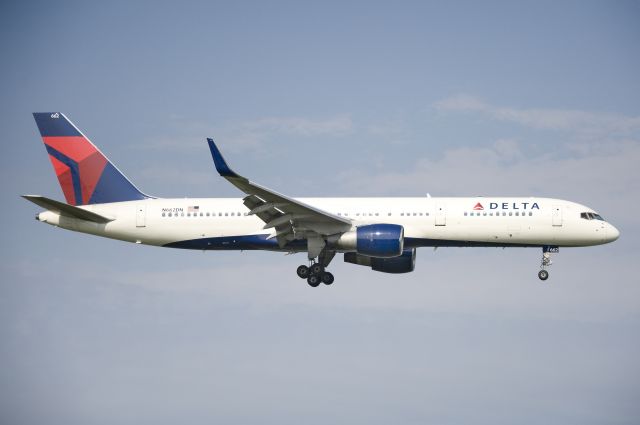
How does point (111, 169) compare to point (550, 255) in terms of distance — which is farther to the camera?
point (111, 169)

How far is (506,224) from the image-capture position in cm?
4506

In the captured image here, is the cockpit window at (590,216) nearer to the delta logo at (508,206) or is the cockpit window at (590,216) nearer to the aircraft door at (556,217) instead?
the aircraft door at (556,217)

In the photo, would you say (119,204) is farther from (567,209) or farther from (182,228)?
(567,209)

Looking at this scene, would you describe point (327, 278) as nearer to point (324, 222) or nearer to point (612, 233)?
point (324, 222)

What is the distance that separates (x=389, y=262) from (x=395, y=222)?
13.9 feet

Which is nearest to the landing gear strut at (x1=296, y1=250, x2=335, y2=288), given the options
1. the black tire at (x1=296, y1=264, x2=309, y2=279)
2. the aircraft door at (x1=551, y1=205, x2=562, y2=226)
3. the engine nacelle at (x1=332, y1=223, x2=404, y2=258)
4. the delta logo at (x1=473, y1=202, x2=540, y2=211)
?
the black tire at (x1=296, y1=264, x2=309, y2=279)

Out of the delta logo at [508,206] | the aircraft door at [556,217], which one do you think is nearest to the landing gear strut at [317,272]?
the delta logo at [508,206]

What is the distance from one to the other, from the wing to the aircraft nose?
1244 cm

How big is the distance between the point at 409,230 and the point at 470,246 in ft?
10.1

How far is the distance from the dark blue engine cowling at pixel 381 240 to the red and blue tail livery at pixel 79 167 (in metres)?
12.5

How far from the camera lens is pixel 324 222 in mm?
44094

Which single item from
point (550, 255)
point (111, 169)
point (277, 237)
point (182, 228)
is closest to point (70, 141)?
point (111, 169)

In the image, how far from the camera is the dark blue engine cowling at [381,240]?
4316 centimetres

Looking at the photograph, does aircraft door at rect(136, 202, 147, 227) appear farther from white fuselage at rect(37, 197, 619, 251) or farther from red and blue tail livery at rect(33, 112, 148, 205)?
red and blue tail livery at rect(33, 112, 148, 205)
